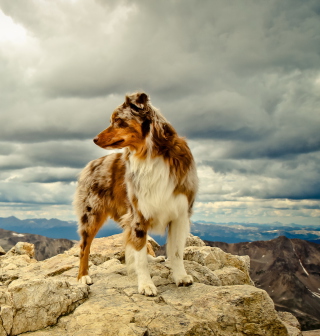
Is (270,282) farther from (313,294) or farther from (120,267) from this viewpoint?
(120,267)

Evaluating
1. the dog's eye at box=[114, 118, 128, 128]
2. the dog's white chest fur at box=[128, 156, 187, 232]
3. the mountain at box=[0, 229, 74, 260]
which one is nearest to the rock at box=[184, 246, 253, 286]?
the dog's white chest fur at box=[128, 156, 187, 232]

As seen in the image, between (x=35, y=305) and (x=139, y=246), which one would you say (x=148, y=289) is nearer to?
(x=139, y=246)

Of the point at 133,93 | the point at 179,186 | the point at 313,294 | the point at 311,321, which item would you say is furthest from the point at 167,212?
the point at 313,294

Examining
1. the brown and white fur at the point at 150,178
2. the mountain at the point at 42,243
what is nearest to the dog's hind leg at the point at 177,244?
the brown and white fur at the point at 150,178

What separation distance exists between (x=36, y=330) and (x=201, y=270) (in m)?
3.76

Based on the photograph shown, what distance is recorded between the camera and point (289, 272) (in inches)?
3656

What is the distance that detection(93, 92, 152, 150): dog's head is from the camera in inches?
224

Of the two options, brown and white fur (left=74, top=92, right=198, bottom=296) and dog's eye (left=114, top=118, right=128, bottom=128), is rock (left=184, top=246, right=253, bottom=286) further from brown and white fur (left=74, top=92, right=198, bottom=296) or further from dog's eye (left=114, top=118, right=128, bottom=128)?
dog's eye (left=114, top=118, right=128, bottom=128)

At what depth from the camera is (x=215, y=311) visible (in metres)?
4.60

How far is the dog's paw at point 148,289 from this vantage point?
5.33 metres

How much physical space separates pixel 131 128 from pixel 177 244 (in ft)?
7.90

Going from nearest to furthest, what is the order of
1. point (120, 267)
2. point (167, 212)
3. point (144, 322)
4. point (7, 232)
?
1. point (144, 322)
2. point (167, 212)
3. point (120, 267)
4. point (7, 232)

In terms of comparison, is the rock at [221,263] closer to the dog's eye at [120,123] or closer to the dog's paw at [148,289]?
the dog's paw at [148,289]

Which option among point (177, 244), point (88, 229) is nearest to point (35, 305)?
point (177, 244)
